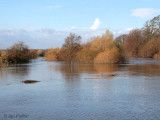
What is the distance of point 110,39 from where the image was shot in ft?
145

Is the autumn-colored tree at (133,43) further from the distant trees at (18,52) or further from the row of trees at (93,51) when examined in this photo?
the distant trees at (18,52)

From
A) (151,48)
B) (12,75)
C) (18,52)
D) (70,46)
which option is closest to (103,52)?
(70,46)

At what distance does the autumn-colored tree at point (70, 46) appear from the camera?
5178cm

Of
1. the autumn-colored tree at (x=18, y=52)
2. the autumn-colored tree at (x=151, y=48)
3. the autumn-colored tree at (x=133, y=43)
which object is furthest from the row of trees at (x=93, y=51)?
the autumn-colored tree at (x=133, y=43)

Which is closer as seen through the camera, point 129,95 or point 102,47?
point 129,95

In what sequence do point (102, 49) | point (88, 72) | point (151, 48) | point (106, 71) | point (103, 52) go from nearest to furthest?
point (88, 72) → point (106, 71) → point (103, 52) → point (102, 49) → point (151, 48)

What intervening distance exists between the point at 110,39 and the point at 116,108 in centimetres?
3550

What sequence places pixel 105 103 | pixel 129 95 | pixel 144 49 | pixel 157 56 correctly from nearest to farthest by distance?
pixel 105 103, pixel 129 95, pixel 157 56, pixel 144 49

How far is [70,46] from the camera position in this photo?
52.3 meters

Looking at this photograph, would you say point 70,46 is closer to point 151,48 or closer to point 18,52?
point 18,52

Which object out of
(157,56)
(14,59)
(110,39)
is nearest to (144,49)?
(157,56)

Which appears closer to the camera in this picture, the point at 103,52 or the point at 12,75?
the point at 12,75

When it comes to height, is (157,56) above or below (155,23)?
below

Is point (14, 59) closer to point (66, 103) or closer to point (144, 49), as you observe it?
point (144, 49)
